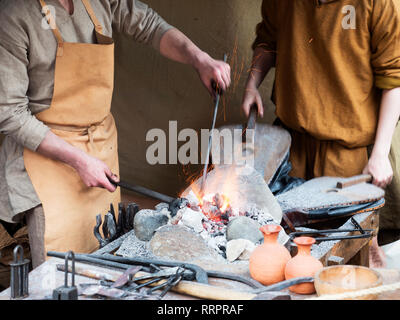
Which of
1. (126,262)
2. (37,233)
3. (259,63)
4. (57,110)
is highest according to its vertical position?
(259,63)

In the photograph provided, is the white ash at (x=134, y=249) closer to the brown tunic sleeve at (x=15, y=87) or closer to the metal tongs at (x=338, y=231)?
the metal tongs at (x=338, y=231)

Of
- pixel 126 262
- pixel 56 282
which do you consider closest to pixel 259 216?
pixel 126 262

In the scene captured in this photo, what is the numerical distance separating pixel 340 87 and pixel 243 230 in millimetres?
1330

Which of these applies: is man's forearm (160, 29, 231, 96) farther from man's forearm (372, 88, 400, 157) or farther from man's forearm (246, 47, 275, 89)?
man's forearm (372, 88, 400, 157)

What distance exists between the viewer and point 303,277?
74.2 inches

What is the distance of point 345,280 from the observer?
1.83 meters

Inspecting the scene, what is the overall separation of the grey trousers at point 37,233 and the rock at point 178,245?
0.91m

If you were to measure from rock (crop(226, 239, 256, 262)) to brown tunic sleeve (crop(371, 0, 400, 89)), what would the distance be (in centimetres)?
147

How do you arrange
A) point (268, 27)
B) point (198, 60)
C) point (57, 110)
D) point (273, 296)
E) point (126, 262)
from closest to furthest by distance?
→ point (273, 296) < point (126, 262) < point (57, 110) < point (198, 60) < point (268, 27)

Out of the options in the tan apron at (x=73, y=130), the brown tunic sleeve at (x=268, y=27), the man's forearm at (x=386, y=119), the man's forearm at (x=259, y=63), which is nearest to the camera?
the tan apron at (x=73, y=130)

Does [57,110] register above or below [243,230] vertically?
above

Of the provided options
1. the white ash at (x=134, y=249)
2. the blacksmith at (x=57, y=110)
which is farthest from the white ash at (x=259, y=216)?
the blacksmith at (x=57, y=110)

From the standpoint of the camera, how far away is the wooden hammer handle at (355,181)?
3004mm

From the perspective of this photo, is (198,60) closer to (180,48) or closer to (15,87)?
(180,48)
